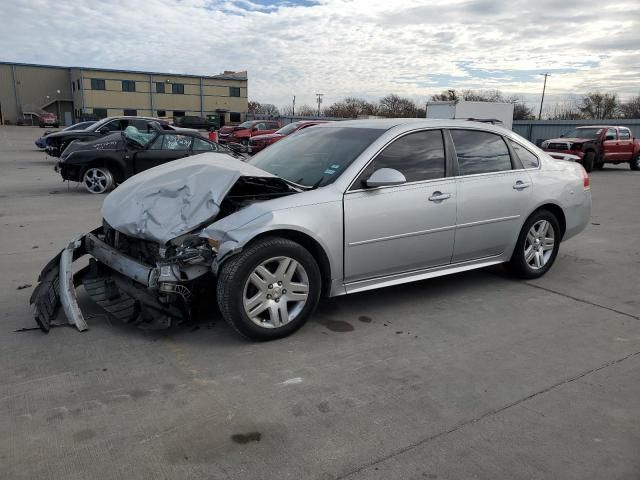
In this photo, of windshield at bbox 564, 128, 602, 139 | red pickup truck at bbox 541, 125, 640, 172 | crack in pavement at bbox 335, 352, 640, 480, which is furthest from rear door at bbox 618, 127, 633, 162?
crack in pavement at bbox 335, 352, 640, 480

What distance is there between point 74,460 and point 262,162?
311cm

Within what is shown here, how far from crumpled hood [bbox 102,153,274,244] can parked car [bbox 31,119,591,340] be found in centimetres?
1

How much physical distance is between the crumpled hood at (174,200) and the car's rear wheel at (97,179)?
7310mm

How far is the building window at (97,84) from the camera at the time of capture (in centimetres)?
6732

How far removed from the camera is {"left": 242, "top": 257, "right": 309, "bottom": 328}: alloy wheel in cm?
369

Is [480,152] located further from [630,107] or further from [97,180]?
[630,107]

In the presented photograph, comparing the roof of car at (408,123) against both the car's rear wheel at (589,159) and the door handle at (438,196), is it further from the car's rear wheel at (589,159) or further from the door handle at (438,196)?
A: the car's rear wheel at (589,159)

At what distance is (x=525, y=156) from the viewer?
5285 mm

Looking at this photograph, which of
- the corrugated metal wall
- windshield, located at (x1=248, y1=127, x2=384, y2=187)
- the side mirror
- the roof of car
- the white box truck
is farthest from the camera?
the corrugated metal wall

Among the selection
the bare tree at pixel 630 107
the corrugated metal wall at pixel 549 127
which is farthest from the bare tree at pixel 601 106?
the corrugated metal wall at pixel 549 127

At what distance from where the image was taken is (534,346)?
3.86 meters

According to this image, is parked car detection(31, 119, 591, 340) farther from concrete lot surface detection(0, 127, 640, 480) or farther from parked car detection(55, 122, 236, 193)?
parked car detection(55, 122, 236, 193)

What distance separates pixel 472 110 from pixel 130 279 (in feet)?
78.0

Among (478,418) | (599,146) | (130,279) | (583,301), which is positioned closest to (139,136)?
(130,279)
